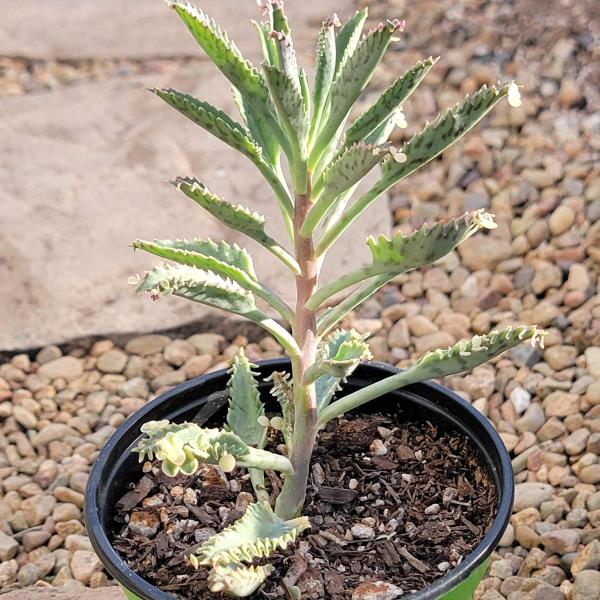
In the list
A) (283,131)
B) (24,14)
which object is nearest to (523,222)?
(283,131)

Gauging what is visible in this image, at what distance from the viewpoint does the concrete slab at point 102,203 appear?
103 inches

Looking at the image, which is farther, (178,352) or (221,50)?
(178,352)

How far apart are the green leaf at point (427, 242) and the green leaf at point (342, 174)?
0.08 metres

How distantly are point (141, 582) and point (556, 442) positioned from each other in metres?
1.16

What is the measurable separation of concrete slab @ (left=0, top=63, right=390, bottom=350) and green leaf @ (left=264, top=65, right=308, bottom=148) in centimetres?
144

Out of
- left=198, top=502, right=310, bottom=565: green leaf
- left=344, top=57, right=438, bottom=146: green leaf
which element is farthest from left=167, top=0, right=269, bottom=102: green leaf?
left=198, top=502, right=310, bottom=565: green leaf

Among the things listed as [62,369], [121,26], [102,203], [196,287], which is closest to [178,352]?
[62,369]

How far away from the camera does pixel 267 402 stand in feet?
5.66

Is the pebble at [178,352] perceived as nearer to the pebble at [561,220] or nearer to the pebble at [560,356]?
the pebble at [560,356]

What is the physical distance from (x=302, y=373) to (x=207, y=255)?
0.22 meters

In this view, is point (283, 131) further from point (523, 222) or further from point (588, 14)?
point (588, 14)

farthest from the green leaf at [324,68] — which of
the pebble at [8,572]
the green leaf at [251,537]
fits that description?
the pebble at [8,572]

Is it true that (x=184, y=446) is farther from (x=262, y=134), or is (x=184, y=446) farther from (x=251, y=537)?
(x=262, y=134)

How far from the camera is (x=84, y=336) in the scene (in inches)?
101
